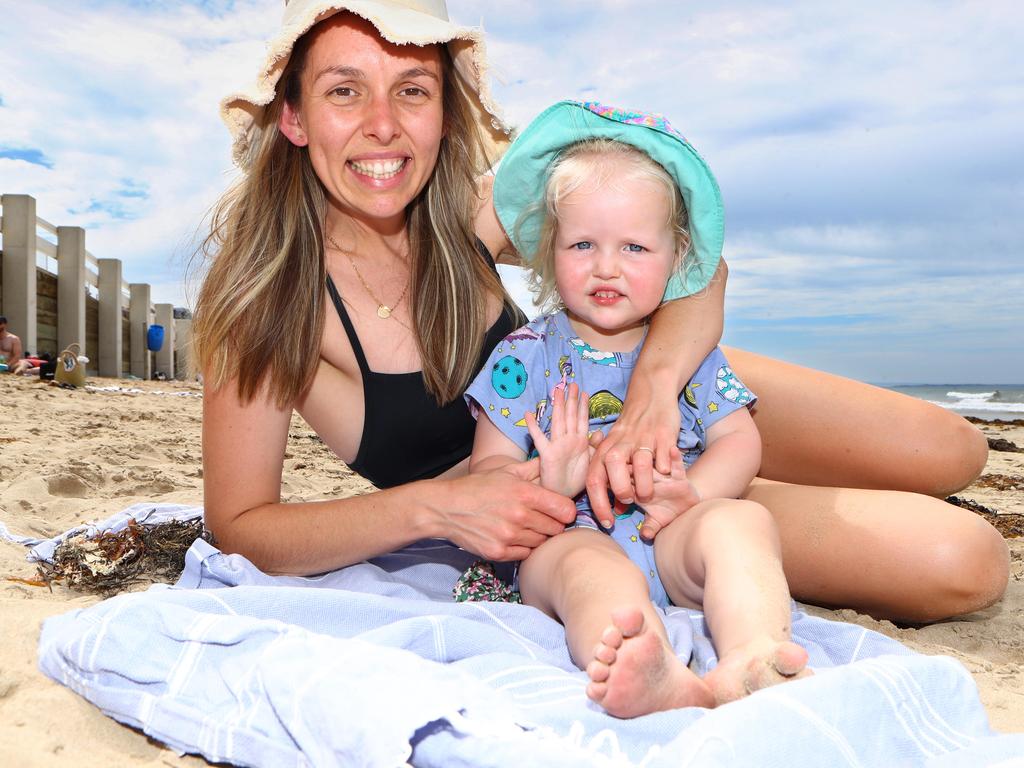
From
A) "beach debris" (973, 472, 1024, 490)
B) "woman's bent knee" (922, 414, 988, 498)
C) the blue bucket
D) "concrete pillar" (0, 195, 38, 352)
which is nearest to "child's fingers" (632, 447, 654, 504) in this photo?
"woman's bent knee" (922, 414, 988, 498)

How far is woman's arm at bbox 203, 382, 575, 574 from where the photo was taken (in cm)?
239

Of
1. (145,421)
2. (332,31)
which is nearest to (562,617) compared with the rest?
(332,31)

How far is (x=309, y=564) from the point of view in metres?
2.75

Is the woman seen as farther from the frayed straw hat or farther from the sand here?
the sand

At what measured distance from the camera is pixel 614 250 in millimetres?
2697

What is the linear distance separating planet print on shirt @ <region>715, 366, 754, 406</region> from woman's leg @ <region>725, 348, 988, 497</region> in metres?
0.44

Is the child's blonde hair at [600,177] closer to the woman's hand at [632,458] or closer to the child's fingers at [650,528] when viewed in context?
the woman's hand at [632,458]

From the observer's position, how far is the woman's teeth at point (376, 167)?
2727mm

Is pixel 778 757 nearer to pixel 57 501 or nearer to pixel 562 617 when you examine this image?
pixel 562 617

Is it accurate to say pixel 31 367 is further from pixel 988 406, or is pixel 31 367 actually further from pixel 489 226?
pixel 988 406

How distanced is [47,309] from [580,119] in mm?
16951

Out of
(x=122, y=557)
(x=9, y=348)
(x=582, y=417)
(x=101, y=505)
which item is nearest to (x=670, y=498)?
(x=582, y=417)

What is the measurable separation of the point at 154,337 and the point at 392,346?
20774 millimetres

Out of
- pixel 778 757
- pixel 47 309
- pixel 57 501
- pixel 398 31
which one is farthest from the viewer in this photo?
pixel 47 309
